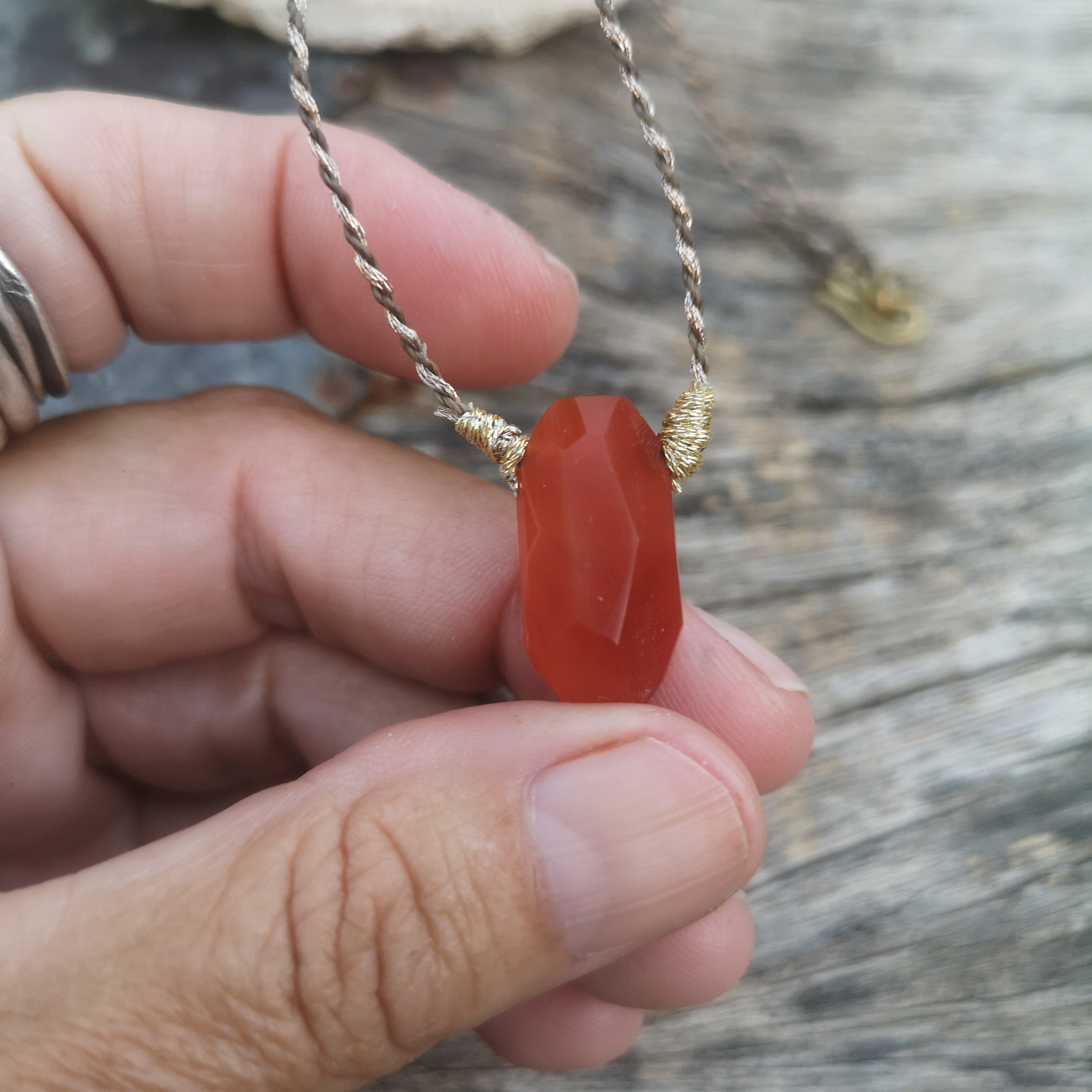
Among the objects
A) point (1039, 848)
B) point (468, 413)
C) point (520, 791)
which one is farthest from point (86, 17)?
point (1039, 848)

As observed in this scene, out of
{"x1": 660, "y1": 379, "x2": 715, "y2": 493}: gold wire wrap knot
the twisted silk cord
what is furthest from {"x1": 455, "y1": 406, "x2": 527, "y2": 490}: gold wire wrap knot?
{"x1": 660, "y1": 379, "x2": 715, "y2": 493}: gold wire wrap knot

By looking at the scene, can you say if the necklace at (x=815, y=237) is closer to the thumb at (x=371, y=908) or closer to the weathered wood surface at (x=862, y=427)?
the weathered wood surface at (x=862, y=427)

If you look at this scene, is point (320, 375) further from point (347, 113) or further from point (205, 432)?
point (347, 113)

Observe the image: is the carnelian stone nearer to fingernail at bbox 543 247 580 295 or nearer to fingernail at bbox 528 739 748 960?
fingernail at bbox 528 739 748 960

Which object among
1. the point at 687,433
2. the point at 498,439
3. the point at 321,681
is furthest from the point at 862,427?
the point at 321,681

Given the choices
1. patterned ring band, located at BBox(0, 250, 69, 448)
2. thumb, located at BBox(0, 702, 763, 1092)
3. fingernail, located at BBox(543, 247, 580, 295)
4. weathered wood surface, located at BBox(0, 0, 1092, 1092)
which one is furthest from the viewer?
weathered wood surface, located at BBox(0, 0, 1092, 1092)

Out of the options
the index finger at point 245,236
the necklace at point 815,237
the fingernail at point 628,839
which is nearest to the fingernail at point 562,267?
the index finger at point 245,236
